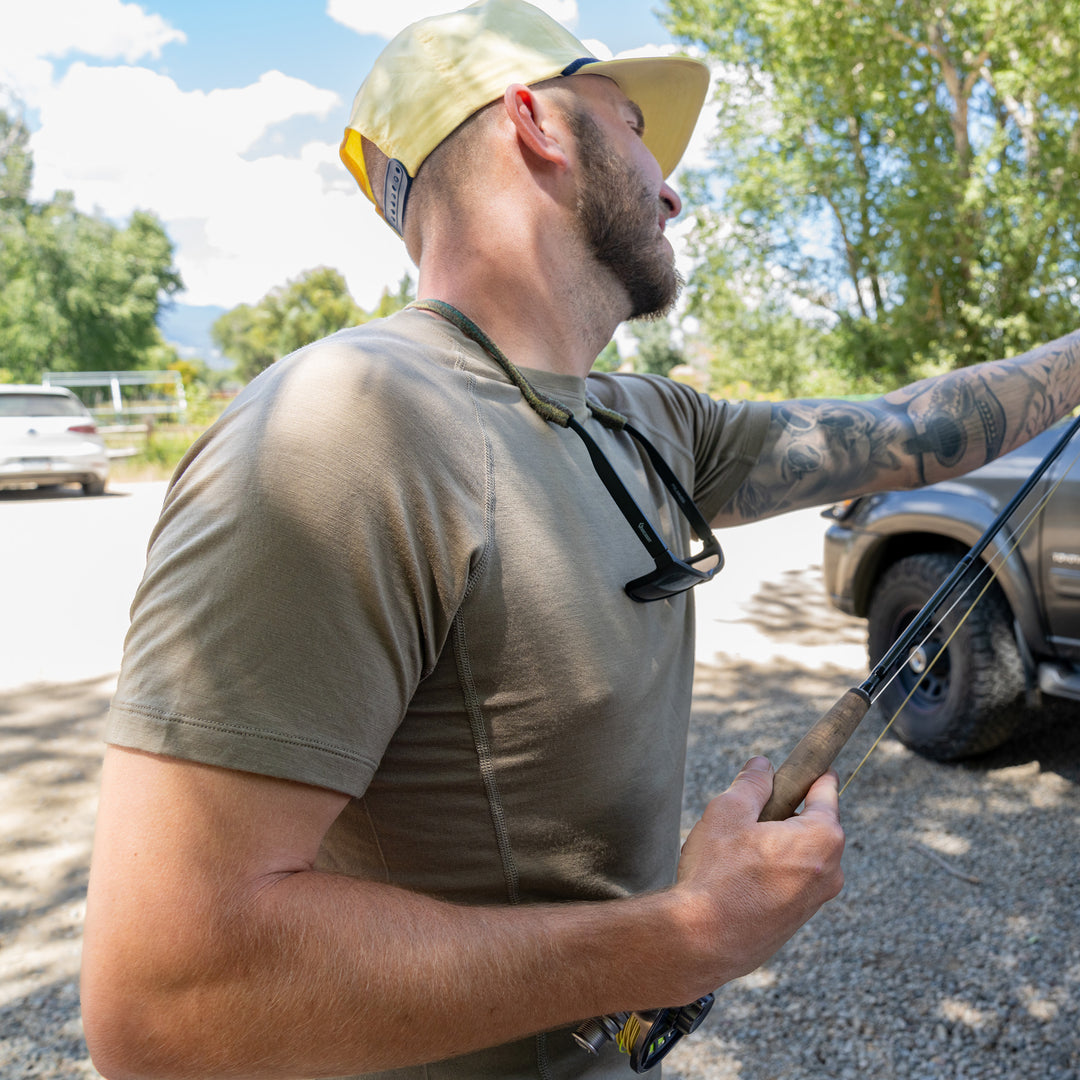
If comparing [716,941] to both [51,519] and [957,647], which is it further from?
[51,519]

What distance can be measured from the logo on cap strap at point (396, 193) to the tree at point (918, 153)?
1691 centimetres

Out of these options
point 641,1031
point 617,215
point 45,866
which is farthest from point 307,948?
point 45,866

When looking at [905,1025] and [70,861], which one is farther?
[70,861]

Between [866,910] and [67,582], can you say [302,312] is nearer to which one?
[67,582]

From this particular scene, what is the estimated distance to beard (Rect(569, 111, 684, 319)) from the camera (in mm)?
1439

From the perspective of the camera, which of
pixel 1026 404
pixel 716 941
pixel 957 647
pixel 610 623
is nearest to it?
pixel 716 941

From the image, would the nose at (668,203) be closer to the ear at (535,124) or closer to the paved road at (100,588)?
the ear at (535,124)

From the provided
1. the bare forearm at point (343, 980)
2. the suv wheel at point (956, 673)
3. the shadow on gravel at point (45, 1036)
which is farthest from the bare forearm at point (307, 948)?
the suv wheel at point (956, 673)

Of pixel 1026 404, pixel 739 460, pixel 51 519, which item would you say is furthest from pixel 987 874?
pixel 51 519

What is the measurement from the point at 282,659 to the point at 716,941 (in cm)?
54

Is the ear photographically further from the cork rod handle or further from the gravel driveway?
the gravel driveway

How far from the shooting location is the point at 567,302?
1446 mm

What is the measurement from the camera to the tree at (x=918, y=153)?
1596cm

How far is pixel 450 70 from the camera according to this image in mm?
1405
